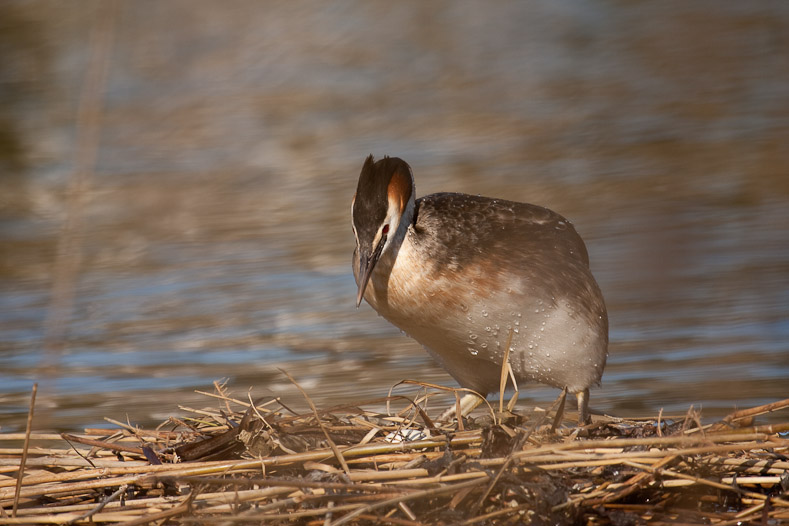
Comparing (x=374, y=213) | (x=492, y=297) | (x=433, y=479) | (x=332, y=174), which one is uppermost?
(x=374, y=213)

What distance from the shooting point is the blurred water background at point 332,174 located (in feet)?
13.1

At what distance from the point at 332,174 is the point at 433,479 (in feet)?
24.0

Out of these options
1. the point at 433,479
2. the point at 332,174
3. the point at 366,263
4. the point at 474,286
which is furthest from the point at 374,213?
the point at 332,174

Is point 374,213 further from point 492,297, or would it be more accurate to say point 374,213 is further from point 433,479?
point 433,479

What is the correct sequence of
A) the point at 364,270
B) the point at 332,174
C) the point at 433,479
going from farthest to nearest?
the point at 332,174
the point at 364,270
the point at 433,479

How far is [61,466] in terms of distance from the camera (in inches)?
154

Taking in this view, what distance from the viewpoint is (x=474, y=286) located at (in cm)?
429

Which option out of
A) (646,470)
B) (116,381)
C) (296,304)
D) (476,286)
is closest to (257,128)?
(296,304)

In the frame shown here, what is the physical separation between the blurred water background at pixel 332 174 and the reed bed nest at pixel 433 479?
1.04 ft

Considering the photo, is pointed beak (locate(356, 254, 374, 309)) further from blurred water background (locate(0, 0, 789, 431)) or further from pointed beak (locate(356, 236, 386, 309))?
blurred water background (locate(0, 0, 789, 431))

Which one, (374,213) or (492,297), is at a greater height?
(374,213)

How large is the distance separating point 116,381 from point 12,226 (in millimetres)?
4545

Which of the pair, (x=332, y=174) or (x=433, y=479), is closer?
(x=433, y=479)

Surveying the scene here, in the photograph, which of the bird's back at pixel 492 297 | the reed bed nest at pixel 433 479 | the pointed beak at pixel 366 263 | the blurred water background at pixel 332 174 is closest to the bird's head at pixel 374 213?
the pointed beak at pixel 366 263
